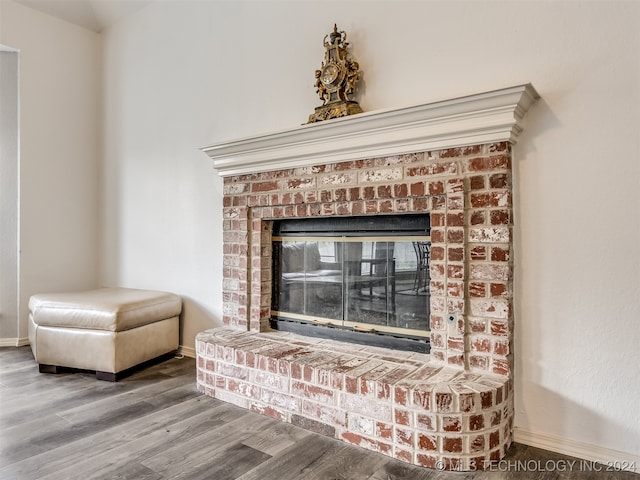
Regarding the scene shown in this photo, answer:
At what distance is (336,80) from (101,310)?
78.3 inches

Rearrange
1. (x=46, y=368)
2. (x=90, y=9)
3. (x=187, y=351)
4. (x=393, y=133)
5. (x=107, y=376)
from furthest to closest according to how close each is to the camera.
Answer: (x=90, y=9), (x=187, y=351), (x=46, y=368), (x=107, y=376), (x=393, y=133)

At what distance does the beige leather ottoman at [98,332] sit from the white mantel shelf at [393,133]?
1.20m

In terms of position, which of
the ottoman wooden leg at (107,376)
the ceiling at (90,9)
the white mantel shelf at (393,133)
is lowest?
the ottoman wooden leg at (107,376)

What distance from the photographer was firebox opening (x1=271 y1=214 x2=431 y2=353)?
6.84 feet

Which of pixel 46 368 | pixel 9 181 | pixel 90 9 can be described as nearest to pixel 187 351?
pixel 46 368

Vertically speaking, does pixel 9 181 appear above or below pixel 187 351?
above

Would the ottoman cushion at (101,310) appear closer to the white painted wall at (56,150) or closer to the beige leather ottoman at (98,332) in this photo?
the beige leather ottoman at (98,332)

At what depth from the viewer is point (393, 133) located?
6.41 ft

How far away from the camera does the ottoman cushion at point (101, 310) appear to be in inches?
101

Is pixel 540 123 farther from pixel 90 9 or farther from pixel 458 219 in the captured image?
pixel 90 9

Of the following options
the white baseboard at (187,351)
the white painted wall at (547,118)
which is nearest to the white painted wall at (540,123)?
the white painted wall at (547,118)

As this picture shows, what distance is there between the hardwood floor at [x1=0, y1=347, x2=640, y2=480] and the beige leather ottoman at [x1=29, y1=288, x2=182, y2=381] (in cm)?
21

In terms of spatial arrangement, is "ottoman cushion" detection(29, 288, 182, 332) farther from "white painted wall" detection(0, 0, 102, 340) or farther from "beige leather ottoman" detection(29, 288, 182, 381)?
"white painted wall" detection(0, 0, 102, 340)

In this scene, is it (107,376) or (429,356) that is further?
(107,376)
